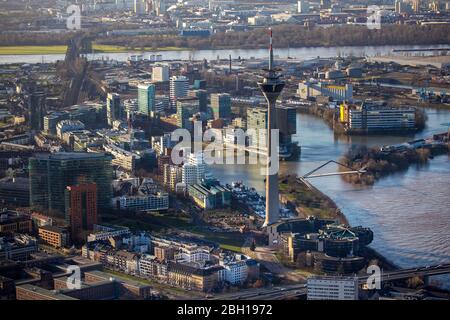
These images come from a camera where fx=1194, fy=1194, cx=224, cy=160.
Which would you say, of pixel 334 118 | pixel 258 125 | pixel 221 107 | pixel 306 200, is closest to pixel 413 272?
pixel 306 200

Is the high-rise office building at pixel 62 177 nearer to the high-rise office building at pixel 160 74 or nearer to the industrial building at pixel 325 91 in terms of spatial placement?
the industrial building at pixel 325 91

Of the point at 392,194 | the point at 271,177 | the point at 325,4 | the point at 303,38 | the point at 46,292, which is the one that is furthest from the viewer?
the point at 325,4

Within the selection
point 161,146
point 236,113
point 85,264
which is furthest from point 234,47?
point 85,264

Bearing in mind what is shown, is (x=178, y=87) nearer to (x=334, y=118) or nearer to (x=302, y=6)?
(x=334, y=118)

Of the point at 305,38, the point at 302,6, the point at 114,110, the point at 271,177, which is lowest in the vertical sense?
the point at 114,110

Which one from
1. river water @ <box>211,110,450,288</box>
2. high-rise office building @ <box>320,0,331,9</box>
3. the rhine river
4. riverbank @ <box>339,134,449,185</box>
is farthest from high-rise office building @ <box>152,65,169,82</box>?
high-rise office building @ <box>320,0,331,9</box>

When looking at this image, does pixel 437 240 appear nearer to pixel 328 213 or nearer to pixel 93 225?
pixel 328 213
